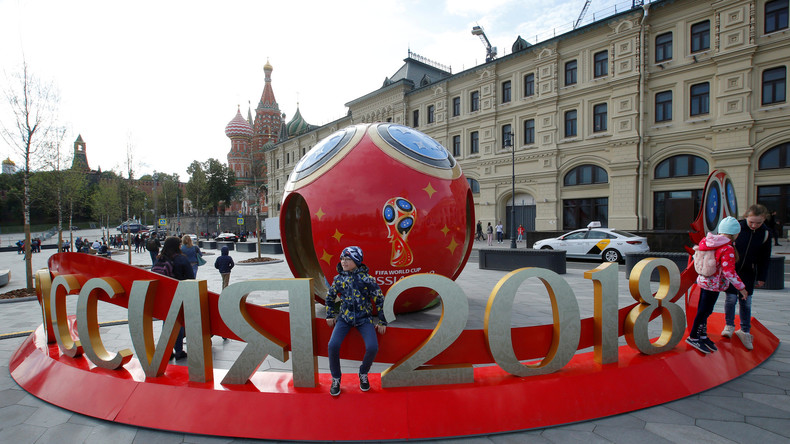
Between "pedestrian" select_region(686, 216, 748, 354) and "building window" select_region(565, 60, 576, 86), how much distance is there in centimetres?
2602

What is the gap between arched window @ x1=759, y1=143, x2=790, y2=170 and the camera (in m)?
20.5

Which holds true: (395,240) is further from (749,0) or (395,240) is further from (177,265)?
(749,0)

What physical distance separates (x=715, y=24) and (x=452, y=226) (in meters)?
25.3

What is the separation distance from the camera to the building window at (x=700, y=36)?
22.5m

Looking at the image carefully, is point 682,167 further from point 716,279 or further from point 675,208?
point 716,279

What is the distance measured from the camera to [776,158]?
2083 cm

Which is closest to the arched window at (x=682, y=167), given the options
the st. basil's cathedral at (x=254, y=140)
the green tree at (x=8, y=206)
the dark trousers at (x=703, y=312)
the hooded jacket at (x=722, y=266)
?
the hooded jacket at (x=722, y=266)

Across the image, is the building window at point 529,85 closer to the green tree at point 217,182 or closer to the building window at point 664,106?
the building window at point 664,106

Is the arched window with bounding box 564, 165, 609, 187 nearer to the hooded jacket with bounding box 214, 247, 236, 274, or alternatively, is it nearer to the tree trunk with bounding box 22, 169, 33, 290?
the hooded jacket with bounding box 214, 247, 236, 274

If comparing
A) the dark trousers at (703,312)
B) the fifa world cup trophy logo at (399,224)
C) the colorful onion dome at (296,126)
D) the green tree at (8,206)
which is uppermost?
the colorful onion dome at (296,126)

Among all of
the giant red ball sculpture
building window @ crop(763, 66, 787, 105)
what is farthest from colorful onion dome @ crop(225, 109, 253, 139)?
the giant red ball sculpture

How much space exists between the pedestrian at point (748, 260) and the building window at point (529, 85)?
26.7 m

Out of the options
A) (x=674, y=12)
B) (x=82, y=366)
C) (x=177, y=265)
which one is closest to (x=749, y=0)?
(x=674, y=12)

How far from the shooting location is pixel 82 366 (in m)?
4.41
